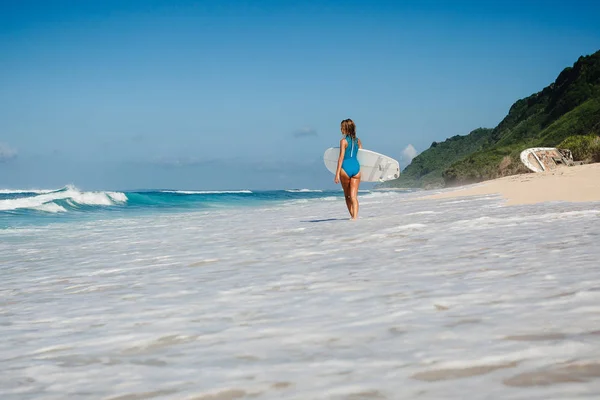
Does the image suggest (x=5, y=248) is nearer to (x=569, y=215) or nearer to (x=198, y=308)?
(x=198, y=308)

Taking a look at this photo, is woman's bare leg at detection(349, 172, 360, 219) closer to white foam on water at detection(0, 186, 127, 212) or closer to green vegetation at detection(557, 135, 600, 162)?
white foam on water at detection(0, 186, 127, 212)

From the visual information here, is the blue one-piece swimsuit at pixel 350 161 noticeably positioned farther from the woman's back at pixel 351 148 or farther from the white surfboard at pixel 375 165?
the white surfboard at pixel 375 165

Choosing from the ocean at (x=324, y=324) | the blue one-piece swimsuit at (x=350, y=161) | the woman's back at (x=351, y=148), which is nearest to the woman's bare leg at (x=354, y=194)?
the blue one-piece swimsuit at (x=350, y=161)

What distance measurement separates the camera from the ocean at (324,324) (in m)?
2.00

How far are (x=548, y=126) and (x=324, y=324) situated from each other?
88289 millimetres

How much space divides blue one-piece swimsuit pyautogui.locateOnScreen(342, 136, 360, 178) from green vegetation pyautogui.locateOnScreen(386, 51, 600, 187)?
76.0 ft

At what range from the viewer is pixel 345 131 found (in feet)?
36.7

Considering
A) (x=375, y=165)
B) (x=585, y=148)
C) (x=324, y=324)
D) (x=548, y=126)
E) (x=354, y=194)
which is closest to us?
(x=324, y=324)

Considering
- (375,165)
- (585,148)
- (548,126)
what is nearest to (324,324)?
(375,165)

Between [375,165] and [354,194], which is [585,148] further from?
[354,194]

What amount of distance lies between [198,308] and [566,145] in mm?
33618

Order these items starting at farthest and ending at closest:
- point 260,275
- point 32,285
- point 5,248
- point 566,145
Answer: point 566,145, point 5,248, point 32,285, point 260,275

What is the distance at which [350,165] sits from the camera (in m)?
11.1

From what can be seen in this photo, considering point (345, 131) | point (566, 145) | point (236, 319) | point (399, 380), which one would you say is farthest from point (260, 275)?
point (566, 145)
